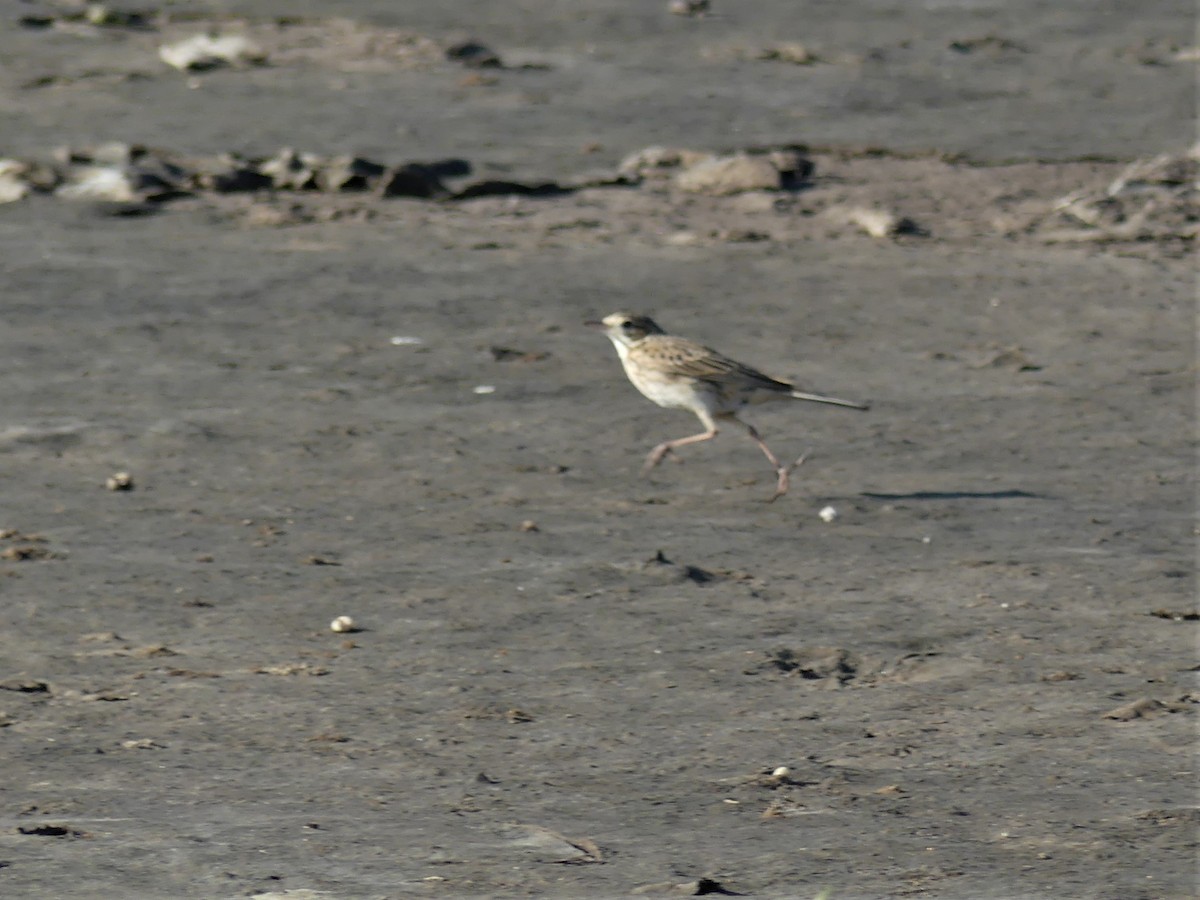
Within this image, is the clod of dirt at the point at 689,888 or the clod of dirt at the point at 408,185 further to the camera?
the clod of dirt at the point at 408,185

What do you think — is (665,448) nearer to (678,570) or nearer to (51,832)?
(678,570)

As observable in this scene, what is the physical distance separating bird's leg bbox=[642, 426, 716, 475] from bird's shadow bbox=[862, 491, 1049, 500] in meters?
0.75

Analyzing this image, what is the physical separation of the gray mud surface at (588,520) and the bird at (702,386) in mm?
197

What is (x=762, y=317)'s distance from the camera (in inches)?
443

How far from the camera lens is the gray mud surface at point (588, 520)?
533 centimetres

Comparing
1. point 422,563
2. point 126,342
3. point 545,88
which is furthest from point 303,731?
point 545,88

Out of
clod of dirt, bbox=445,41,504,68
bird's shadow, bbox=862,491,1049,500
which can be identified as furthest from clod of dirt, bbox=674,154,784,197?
bird's shadow, bbox=862,491,1049,500

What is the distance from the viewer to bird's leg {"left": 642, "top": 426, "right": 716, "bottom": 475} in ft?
28.5

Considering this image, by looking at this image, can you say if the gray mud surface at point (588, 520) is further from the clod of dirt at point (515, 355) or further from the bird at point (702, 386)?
the bird at point (702, 386)

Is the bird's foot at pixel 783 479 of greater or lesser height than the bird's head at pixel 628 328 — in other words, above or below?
below

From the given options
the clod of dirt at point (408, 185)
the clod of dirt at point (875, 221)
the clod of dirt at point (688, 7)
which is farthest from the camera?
the clod of dirt at point (688, 7)

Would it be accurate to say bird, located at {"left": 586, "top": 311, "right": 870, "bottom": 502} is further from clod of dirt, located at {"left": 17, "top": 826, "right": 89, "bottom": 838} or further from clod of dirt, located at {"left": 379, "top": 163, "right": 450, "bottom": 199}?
clod of dirt, located at {"left": 379, "top": 163, "right": 450, "bottom": 199}

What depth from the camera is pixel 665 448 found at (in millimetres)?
8703

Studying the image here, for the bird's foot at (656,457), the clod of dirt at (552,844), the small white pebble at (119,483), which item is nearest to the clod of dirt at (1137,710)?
the clod of dirt at (552,844)
